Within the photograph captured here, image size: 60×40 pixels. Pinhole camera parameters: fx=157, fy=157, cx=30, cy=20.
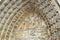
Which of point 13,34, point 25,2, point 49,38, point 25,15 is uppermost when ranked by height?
→ point 25,2

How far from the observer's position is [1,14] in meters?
1.69

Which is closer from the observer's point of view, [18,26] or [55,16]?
[55,16]

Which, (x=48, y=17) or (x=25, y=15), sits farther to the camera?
(x=25, y=15)

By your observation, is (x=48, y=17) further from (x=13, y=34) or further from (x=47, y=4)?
(x=13, y=34)

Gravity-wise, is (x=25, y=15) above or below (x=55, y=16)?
above

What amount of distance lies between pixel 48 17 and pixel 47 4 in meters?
0.14

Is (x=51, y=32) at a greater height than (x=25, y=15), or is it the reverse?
(x=25, y=15)

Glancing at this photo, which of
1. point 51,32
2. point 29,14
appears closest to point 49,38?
point 51,32

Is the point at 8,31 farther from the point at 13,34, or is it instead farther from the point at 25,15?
the point at 25,15

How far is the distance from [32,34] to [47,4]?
38 cm

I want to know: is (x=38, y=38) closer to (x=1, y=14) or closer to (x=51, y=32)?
(x=51, y=32)

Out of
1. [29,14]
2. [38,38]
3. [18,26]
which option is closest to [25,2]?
[29,14]

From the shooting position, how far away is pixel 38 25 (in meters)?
1.80

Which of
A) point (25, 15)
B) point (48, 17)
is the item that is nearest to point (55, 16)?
point (48, 17)
